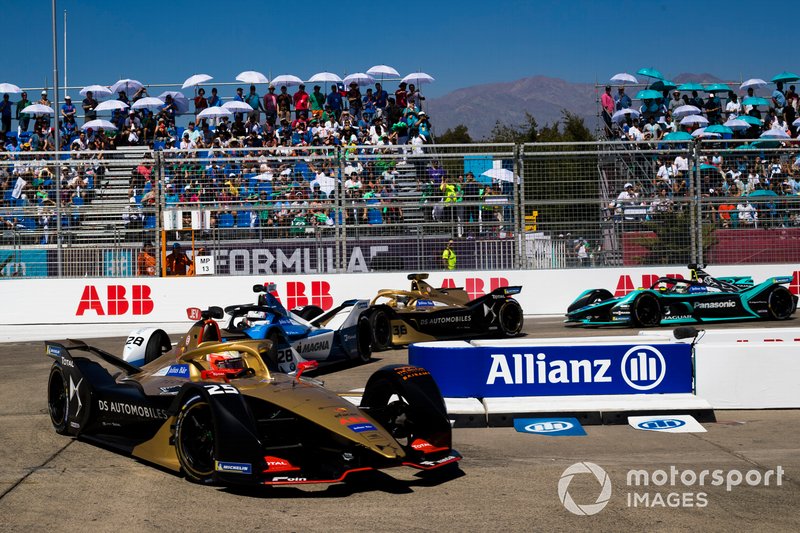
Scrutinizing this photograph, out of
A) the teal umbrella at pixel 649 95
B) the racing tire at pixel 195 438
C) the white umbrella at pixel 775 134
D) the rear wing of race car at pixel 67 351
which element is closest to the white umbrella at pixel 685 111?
the teal umbrella at pixel 649 95

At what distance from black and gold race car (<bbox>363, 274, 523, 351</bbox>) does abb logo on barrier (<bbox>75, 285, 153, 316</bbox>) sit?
7068mm

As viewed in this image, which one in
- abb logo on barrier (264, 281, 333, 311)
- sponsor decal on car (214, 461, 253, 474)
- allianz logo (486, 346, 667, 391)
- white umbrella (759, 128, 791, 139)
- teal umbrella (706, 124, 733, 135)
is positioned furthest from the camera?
teal umbrella (706, 124, 733, 135)

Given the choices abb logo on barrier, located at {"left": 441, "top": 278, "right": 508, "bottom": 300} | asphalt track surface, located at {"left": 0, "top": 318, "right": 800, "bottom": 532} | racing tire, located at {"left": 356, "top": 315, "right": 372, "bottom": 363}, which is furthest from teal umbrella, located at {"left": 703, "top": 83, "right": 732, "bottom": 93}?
asphalt track surface, located at {"left": 0, "top": 318, "right": 800, "bottom": 532}

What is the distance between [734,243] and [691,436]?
14.1 meters

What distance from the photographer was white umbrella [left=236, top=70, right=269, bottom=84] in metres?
30.2

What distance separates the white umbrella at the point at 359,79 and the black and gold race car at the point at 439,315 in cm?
1524

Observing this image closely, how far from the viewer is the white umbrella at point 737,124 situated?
101 feet

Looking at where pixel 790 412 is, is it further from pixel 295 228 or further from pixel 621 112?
pixel 621 112

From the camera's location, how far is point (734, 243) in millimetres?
21703

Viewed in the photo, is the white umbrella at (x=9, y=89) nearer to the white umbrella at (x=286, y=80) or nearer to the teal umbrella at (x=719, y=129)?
the white umbrella at (x=286, y=80)

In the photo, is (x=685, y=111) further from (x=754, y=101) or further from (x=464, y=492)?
(x=464, y=492)

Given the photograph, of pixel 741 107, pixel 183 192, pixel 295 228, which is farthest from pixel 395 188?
pixel 741 107

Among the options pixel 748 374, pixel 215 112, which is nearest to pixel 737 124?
pixel 215 112

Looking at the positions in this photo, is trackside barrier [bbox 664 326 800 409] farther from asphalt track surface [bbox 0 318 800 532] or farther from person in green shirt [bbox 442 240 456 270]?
person in green shirt [bbox 442 240 456 270]
